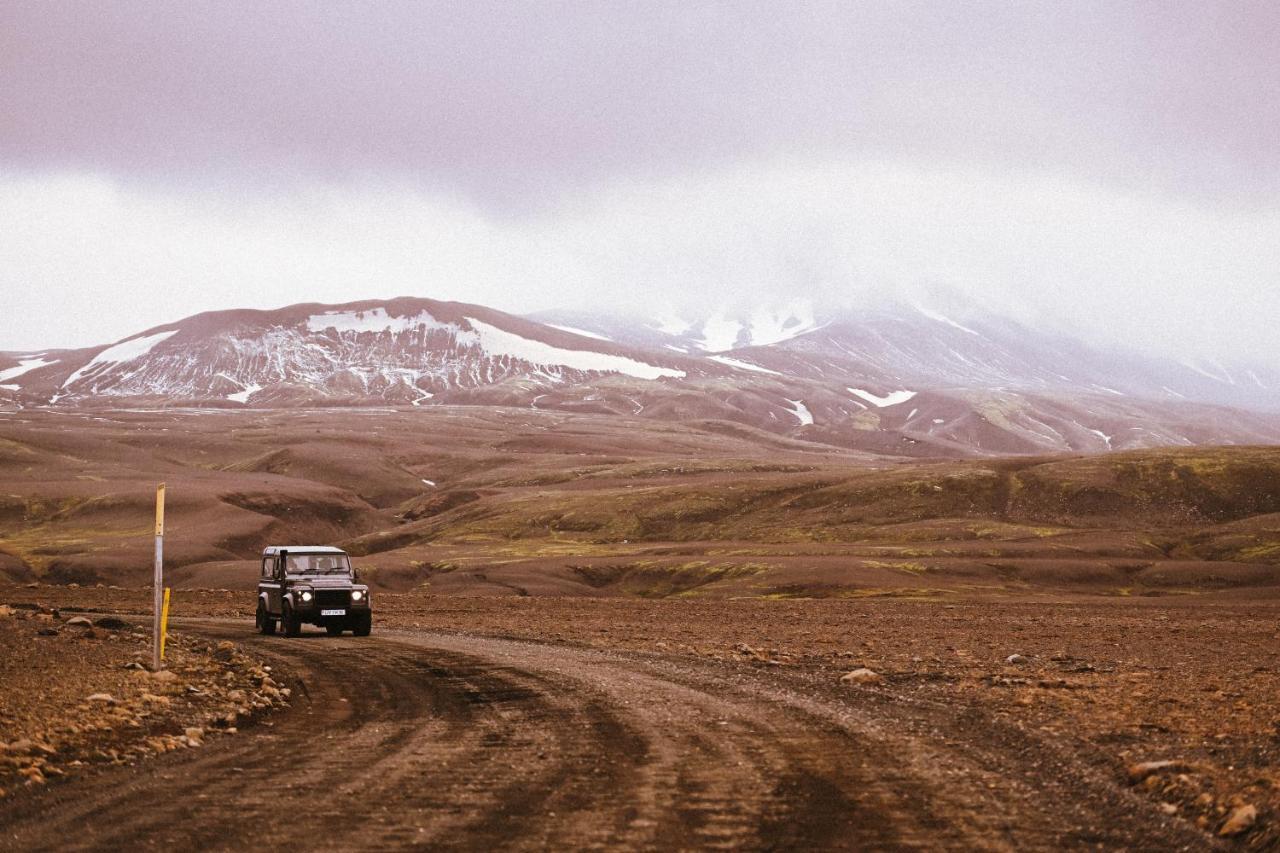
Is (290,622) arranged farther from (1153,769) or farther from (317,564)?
(1153,769)

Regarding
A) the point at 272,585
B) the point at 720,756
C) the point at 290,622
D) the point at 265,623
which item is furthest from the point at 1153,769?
the point at 265,623

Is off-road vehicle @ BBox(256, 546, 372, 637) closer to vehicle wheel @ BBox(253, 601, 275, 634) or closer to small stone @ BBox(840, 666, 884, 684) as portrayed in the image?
vehicle wheel @ BBox(253, 601, 275, 634)

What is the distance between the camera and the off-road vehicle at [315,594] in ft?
120

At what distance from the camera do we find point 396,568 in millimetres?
92375

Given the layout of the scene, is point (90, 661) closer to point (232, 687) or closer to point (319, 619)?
point (232, 687)

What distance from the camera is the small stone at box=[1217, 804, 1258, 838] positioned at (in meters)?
11.2

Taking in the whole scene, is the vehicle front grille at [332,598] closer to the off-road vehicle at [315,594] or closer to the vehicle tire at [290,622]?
the off-road vehicle at [315,594]

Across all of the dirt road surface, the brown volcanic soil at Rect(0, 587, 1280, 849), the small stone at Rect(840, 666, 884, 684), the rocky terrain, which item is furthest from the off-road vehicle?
the small stone at Rect(840, 666, 884, 684)

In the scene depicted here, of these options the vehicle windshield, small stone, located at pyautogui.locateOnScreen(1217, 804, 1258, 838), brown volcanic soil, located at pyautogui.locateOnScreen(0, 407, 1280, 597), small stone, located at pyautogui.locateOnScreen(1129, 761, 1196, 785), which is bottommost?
brown volcanic soil, located at pyautogui.locateOnScreen(0, 407, 1280, 597)

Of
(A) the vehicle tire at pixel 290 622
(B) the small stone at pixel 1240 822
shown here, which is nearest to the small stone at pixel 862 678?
(B) the small stone at pixel 1240 822

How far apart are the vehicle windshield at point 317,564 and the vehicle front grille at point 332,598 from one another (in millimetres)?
862

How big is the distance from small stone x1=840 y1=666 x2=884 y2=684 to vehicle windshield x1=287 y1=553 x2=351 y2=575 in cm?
1850

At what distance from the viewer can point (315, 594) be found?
3675cm

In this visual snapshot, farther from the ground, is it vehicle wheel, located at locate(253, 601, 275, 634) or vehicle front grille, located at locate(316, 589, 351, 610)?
vehicle front grille, located at locate(316, 589, 351, 610)
